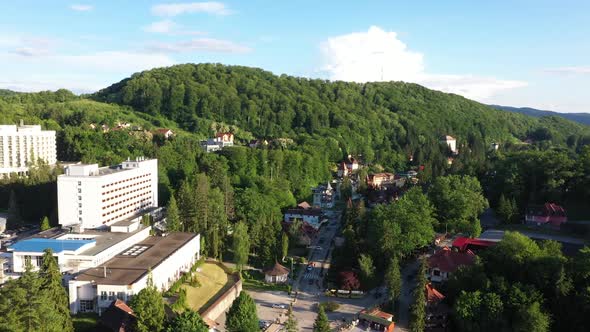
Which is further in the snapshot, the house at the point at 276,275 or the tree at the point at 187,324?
the house at the point at 276,275

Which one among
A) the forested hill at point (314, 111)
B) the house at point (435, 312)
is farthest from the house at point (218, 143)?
the house at point (435, 312)

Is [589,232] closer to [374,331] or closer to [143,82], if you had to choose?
[374,331]

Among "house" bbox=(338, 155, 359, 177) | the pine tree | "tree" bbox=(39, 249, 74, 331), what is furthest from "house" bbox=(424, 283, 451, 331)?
"house" bbox=(338, 155, 359, 177)

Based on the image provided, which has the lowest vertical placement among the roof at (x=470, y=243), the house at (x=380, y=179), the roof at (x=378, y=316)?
the roof at (x=378, y=316)

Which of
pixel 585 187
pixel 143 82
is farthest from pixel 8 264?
pixel 143 82

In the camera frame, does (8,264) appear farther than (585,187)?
No

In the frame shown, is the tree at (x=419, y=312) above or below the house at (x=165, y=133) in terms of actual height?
below

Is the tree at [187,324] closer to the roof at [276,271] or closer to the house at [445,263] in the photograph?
the roof at [276,271]

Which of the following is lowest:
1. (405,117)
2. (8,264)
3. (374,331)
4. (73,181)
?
(374,331)
